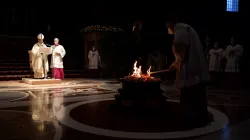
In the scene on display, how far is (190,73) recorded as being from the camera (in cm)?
432

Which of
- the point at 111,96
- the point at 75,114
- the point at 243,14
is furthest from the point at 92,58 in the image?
the point at 243,14

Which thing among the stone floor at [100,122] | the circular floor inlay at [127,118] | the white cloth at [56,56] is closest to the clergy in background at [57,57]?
the white cloth at [56,56]

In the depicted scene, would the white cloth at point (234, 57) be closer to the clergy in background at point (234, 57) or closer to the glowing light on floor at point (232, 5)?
the clergy in background at point (234, 57)

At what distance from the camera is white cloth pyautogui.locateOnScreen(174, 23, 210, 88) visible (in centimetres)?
429

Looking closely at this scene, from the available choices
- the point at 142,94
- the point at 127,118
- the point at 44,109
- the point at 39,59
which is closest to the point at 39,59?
the point at 39,59

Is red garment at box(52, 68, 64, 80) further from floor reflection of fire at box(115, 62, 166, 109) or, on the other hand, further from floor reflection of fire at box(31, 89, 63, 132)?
floor reflection of fire at box(115, 62, 166, 109)

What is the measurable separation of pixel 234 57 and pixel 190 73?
24.5 feet

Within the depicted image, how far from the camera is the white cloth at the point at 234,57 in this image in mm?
10961

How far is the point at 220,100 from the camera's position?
703 centimetres

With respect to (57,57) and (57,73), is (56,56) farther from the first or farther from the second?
(57,73)

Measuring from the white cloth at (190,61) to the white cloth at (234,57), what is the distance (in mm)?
7276

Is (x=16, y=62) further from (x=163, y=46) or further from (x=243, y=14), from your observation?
(x=243, y=14)

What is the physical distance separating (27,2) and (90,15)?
163 inches

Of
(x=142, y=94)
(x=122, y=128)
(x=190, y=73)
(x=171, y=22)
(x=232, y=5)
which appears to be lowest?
(x=122, y=128)
